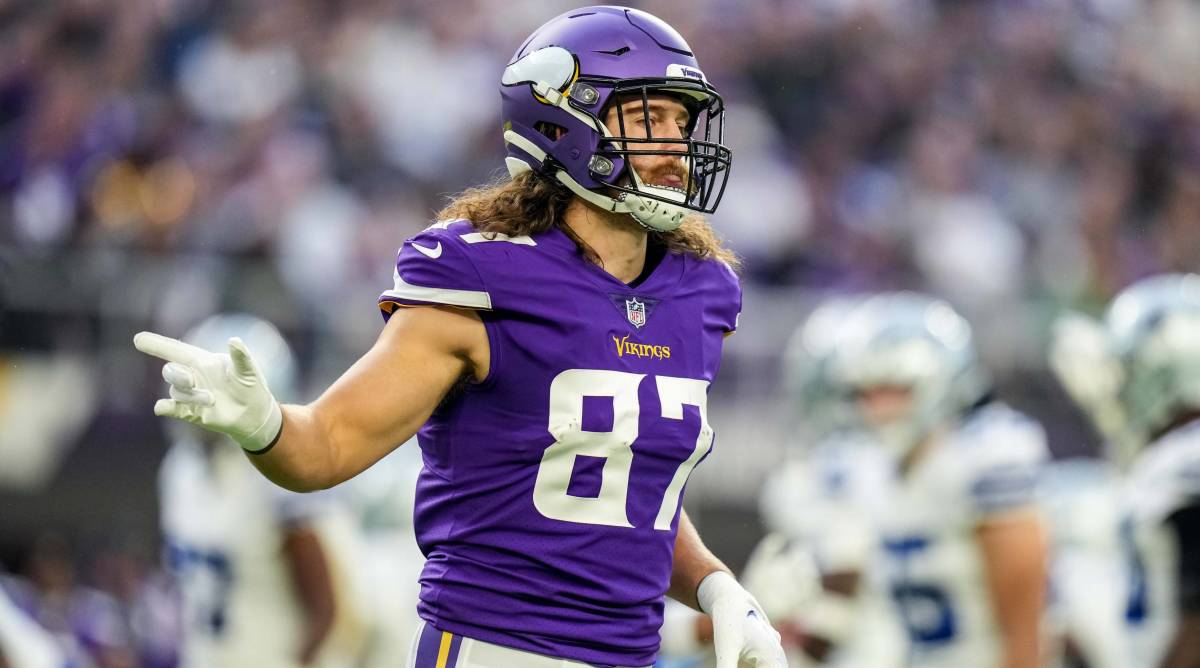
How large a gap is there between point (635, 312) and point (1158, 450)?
76.3 inches

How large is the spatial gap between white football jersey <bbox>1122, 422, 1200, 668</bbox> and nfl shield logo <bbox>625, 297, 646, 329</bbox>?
5.39 ft

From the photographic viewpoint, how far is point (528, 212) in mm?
3076

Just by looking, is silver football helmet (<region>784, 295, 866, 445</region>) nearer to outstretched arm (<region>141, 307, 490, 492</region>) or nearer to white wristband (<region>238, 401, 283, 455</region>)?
outstretched arm (<region>141, 307, 490, 492</region>)

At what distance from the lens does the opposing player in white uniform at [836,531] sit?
577 centimetres

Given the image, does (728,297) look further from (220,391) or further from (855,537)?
(855,537)

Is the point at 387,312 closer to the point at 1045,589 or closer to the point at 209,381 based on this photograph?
A: the point at 209,381

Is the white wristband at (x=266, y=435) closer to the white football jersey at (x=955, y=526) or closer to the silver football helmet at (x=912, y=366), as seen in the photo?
the white football jersey at (x=955, y=526)

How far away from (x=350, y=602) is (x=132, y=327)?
2.13 metres

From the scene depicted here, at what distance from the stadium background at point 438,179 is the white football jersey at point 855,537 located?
2315mm

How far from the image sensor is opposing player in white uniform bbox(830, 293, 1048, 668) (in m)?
5.00

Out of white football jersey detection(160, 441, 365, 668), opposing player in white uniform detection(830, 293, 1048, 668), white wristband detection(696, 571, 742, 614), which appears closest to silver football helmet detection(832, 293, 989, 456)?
opposing player in white uniform detection(830, 293, 1048, 668)

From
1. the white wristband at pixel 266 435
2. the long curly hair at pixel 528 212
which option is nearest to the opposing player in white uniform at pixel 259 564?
the long curly hair at pixel 528 212

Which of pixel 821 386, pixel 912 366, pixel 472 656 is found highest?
pixel 821 386

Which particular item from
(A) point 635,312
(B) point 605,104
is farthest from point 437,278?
(B) point 605,104
